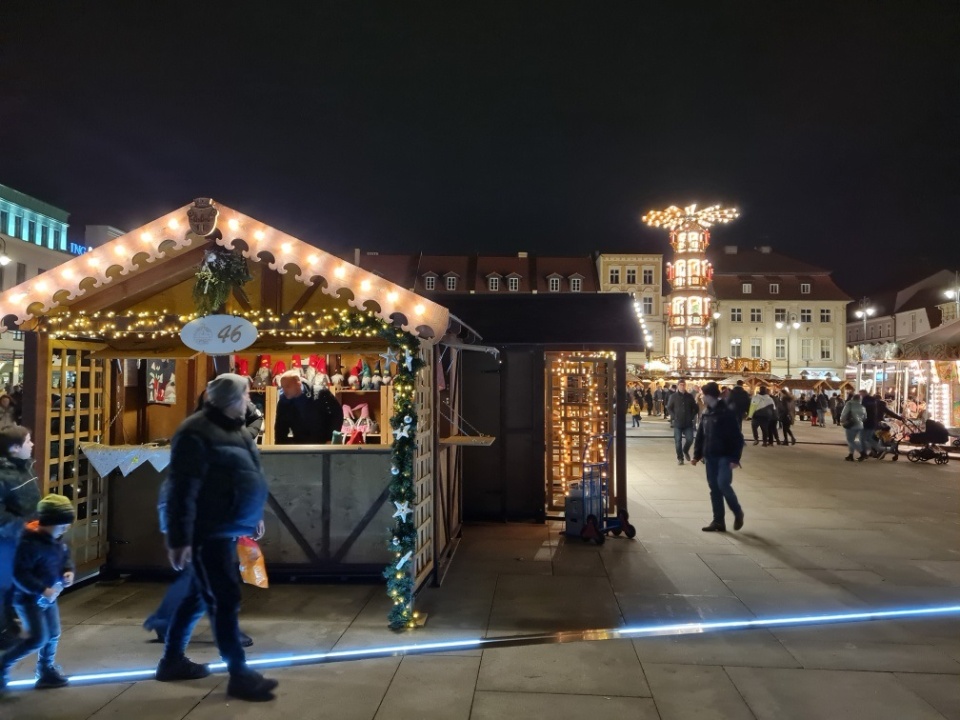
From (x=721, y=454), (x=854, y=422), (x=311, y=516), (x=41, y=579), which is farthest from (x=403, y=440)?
(x=854, y=422)

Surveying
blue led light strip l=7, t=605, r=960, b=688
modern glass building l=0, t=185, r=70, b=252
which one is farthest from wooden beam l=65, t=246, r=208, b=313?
modern glass building l=0, t=185, r=70, b=252

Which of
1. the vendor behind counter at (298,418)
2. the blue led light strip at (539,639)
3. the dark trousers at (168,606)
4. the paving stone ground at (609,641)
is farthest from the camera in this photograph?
the vendor behind counter at (298,418)

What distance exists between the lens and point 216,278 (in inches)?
218

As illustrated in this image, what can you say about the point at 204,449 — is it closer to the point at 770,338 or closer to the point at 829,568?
the point at 829,568

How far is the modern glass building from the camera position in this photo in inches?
1693

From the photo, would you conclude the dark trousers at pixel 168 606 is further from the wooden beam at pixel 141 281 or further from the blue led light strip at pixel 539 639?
the wooden beam at pixel 141 281

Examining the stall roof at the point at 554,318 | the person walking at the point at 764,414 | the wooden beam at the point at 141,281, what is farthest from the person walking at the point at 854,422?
the wooden beam at the point at 141,281

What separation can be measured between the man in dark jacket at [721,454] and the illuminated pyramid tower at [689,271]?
27.2 meters

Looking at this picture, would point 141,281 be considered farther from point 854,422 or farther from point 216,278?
point 854,422

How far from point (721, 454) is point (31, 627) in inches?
295

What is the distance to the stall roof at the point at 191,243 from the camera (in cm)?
518

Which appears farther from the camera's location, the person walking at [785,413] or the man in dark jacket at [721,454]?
the person walking at [785,413]

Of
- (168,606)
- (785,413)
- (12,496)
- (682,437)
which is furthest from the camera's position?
(785,413)

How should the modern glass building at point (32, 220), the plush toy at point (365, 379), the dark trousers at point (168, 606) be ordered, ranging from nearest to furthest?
the dark trousers at point (168, 606), the plush toy at point (365, 379), the modern glass building at point (32, 220)
